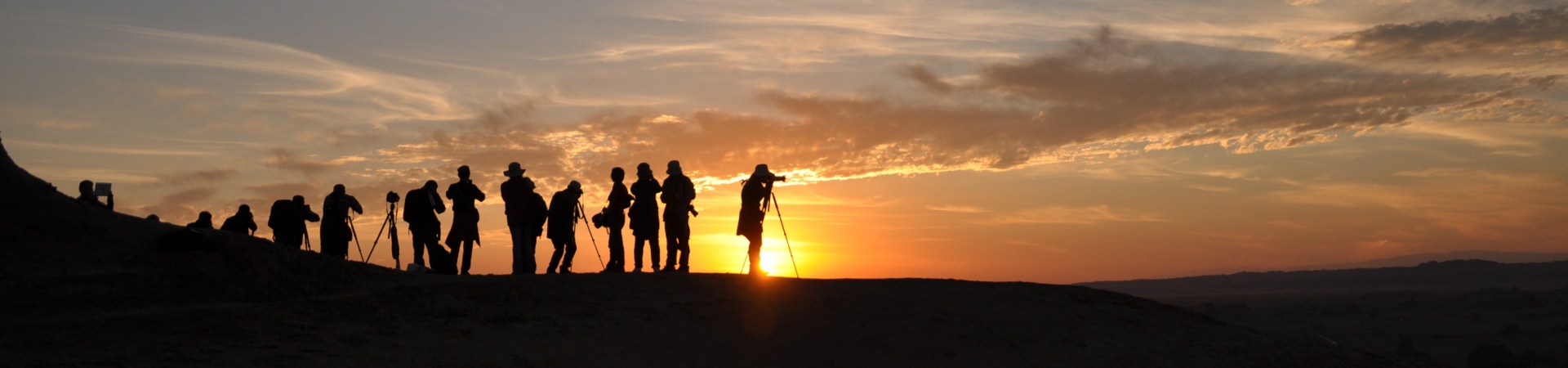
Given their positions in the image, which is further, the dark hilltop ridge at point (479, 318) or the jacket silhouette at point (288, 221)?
the jacket silhouette at point (288, 221)

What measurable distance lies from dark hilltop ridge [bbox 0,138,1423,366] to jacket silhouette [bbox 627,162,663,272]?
2132 millimetres

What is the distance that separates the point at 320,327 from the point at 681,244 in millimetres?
7917

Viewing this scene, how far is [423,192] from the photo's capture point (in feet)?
68.6

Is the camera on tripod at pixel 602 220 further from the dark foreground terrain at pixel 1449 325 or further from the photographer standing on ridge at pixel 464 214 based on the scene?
the dark foreground terrain at pixel 1449 325

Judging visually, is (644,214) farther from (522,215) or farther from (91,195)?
(91,195)

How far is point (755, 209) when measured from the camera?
21.4m

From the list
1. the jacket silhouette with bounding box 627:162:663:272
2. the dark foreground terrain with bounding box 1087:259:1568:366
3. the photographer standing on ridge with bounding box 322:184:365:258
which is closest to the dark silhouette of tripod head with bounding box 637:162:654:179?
the jacket silhouette with bounding box 627:162:663:272

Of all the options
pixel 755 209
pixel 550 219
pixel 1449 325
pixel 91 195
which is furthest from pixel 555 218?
pixel 1449 325

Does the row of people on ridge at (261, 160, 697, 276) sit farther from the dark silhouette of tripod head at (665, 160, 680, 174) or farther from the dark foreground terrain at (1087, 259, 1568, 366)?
the dark foreground terrain at (1087, 259, 1568, 366)

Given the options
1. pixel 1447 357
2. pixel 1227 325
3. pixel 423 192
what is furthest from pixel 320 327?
pixel 1447 357

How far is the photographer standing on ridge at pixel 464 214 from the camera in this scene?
68.2 feet

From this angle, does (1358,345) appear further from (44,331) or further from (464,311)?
(44,331)

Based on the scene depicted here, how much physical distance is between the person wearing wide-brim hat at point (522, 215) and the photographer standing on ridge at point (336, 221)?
11.3ft

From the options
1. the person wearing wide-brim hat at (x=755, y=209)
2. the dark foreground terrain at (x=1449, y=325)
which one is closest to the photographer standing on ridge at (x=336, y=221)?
the person wearing wide-brim hat at (x=755, y=209)
